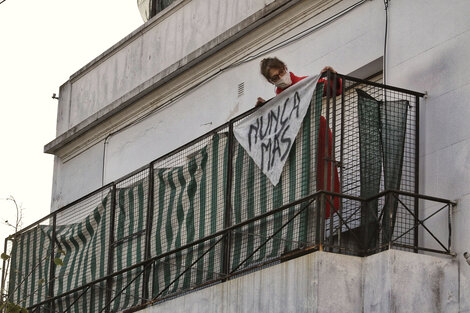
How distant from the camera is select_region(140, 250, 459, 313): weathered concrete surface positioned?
13602mm

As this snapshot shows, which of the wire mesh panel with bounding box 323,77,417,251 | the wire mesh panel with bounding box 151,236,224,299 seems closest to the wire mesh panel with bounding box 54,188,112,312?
the wire mesh panel with bounding box 151,236,224,299

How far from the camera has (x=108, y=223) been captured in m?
19.2

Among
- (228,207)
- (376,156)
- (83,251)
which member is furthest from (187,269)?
(83,251)

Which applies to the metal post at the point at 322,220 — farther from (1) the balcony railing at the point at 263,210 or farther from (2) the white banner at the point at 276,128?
(2) the white banner at the point at 276,128

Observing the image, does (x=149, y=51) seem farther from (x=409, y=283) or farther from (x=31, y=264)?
(x=409, y=283)

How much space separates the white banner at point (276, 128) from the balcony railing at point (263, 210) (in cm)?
13

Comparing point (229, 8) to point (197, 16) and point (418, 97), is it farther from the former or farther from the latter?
point (418, 97)

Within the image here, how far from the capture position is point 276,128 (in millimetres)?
15617

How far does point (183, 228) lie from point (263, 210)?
2.14m

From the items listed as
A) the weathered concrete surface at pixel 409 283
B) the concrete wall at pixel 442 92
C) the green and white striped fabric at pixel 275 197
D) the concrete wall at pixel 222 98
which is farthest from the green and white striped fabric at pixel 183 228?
the concrete wall at pixel 222 98

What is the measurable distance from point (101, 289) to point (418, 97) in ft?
19.7

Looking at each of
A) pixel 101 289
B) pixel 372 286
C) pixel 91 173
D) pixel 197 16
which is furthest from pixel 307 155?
pixel 91 173

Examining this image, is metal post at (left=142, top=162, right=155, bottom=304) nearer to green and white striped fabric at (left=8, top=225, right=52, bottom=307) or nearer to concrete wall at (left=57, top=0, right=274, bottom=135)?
green and white striped fabric at (left=8, top=225, right=52, bottom=307)

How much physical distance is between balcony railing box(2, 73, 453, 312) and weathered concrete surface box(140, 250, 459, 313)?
25cm
